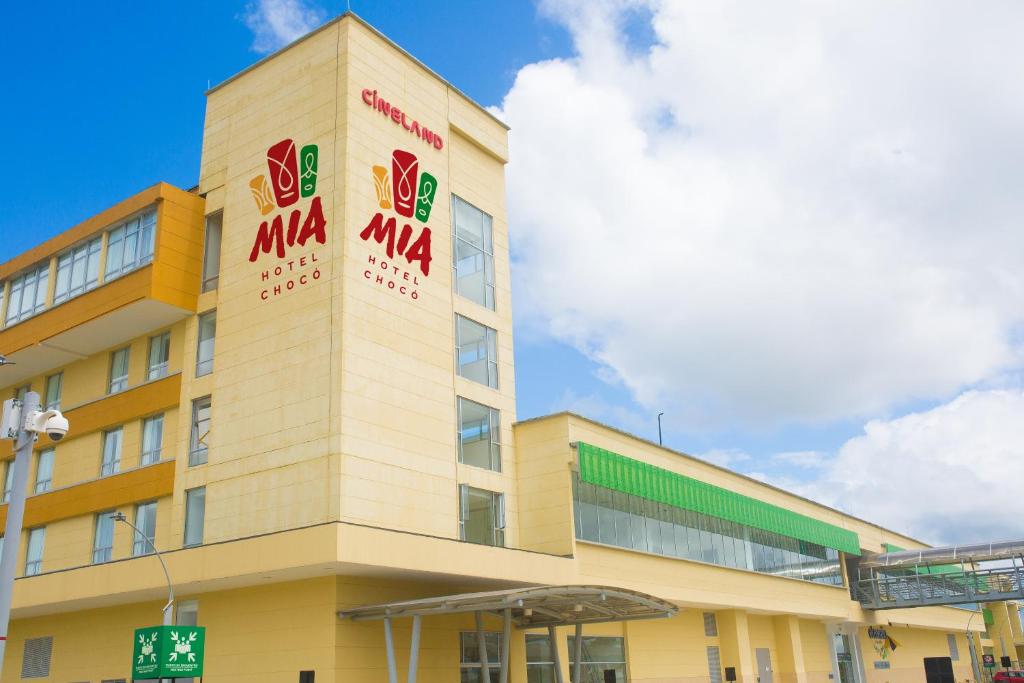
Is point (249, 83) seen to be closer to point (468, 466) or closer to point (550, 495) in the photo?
point (468, 466)

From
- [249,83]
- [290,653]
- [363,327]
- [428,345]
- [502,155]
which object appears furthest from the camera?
[502,155]

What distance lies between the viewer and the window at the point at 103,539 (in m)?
35.2

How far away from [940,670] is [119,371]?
39.7 metres

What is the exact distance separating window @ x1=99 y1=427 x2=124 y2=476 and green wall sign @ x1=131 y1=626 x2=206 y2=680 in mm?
16183

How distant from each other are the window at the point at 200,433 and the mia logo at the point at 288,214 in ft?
15.1

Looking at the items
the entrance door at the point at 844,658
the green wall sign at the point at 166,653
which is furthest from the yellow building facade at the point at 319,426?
the entrance door at the point at 844,658

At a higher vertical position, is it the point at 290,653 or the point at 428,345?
the point at 428,345

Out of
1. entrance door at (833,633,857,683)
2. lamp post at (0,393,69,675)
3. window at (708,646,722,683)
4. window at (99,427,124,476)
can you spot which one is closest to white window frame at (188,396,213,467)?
window at (99,427,124,476)

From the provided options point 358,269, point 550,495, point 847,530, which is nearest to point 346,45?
point 358,269

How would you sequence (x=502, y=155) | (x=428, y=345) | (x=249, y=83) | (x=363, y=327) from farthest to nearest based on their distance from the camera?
(x=502, y=155)
(x=249, y=83)
(x=428, y=345)
(x=363, y=327)

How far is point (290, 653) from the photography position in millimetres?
27859

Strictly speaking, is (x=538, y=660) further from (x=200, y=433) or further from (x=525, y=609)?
(x=200, y=433)

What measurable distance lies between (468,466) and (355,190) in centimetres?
1071

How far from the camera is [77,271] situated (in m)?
38.5
